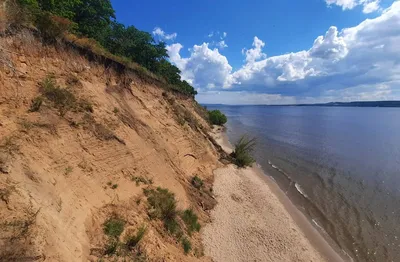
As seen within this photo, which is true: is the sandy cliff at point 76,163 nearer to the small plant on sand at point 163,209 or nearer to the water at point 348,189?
the small plant on sand at point 163,209

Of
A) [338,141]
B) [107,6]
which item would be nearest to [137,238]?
[107,6]

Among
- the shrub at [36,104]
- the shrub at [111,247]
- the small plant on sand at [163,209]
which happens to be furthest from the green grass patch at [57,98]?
the shrub at [111,247]

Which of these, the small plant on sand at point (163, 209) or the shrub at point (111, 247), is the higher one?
the shrub at point (111, 247)

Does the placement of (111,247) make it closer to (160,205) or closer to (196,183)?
(160,205)

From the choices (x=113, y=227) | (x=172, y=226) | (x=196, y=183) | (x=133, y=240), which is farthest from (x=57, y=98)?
(x=196, y=183)

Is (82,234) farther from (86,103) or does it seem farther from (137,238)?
(86,103)

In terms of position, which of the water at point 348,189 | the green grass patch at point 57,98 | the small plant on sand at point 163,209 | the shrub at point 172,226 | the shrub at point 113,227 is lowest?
the water at point 348,189
